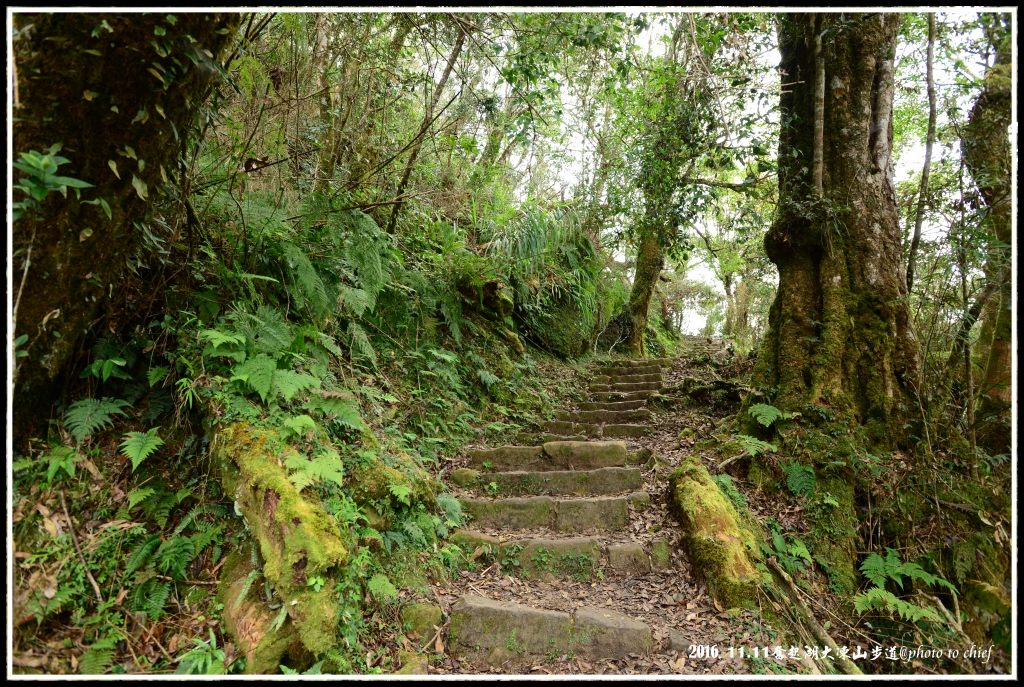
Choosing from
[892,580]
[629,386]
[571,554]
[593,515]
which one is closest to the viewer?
[892,580]

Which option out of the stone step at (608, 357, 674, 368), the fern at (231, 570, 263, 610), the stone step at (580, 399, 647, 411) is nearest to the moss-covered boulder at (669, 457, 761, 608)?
the fern at (231, 570, 263, 610)

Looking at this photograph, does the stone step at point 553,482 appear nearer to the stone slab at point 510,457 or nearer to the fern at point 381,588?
the stone slab at point 510,457

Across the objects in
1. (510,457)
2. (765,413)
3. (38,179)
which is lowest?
Result: (510,457)

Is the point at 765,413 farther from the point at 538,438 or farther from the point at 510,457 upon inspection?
the point at 510,457

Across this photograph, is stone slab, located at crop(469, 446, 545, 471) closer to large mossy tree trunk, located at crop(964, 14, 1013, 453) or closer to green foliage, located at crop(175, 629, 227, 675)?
green foliage, located at crop(175, 629, 227, 675)

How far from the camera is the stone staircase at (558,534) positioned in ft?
9.89

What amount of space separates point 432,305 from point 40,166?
4.66 meters

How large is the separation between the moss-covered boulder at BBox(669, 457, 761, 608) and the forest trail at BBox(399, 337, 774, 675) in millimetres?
127

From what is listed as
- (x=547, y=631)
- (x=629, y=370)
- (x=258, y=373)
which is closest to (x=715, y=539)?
(x=547, y=631)

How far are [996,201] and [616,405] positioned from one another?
4861mm

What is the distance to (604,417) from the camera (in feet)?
23.7

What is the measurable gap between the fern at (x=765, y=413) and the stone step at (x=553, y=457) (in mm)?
1391

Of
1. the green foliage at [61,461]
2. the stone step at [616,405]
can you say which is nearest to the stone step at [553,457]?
the stone step at [616,405]

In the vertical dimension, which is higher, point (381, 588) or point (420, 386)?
point (420, 386)
